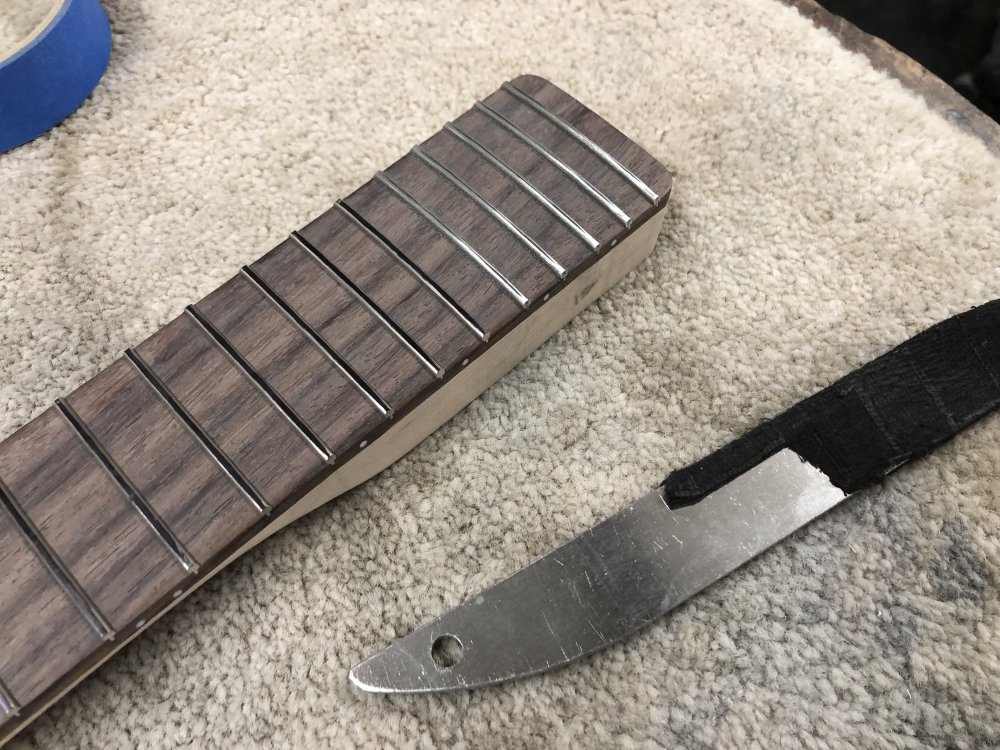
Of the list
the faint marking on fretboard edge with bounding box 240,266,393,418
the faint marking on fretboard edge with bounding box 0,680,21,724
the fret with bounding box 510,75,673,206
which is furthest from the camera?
the fret with bounding box 510,75,673,206

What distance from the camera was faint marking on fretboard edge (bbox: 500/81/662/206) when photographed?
77 centimetres

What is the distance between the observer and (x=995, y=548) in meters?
0.70

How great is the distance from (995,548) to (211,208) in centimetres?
83

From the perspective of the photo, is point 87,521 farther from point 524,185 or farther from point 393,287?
point 524,185

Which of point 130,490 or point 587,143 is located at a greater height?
point 587,143

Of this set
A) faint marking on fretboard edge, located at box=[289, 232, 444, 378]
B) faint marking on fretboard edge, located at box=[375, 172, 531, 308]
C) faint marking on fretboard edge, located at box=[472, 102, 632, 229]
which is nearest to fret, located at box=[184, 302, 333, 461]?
faint marking on fretboard edge, located at box=[289, 232, 444, 378]

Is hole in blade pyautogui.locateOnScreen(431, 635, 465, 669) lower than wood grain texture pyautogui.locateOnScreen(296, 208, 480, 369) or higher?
lower

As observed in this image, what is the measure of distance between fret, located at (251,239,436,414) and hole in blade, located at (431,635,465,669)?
195 mm

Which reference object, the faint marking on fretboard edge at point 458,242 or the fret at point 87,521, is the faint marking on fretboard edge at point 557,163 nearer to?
the faint marking on fretboard edge at point 458,242

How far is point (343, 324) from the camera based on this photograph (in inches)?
27.9

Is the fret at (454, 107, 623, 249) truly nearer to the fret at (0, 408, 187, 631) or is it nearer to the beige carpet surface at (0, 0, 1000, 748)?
the beige carpet surface at (0, 0, 1000, 748)

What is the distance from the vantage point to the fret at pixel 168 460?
629 mm

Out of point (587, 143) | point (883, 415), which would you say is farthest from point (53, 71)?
point (883, 415)

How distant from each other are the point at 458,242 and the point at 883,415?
0.41 metres
